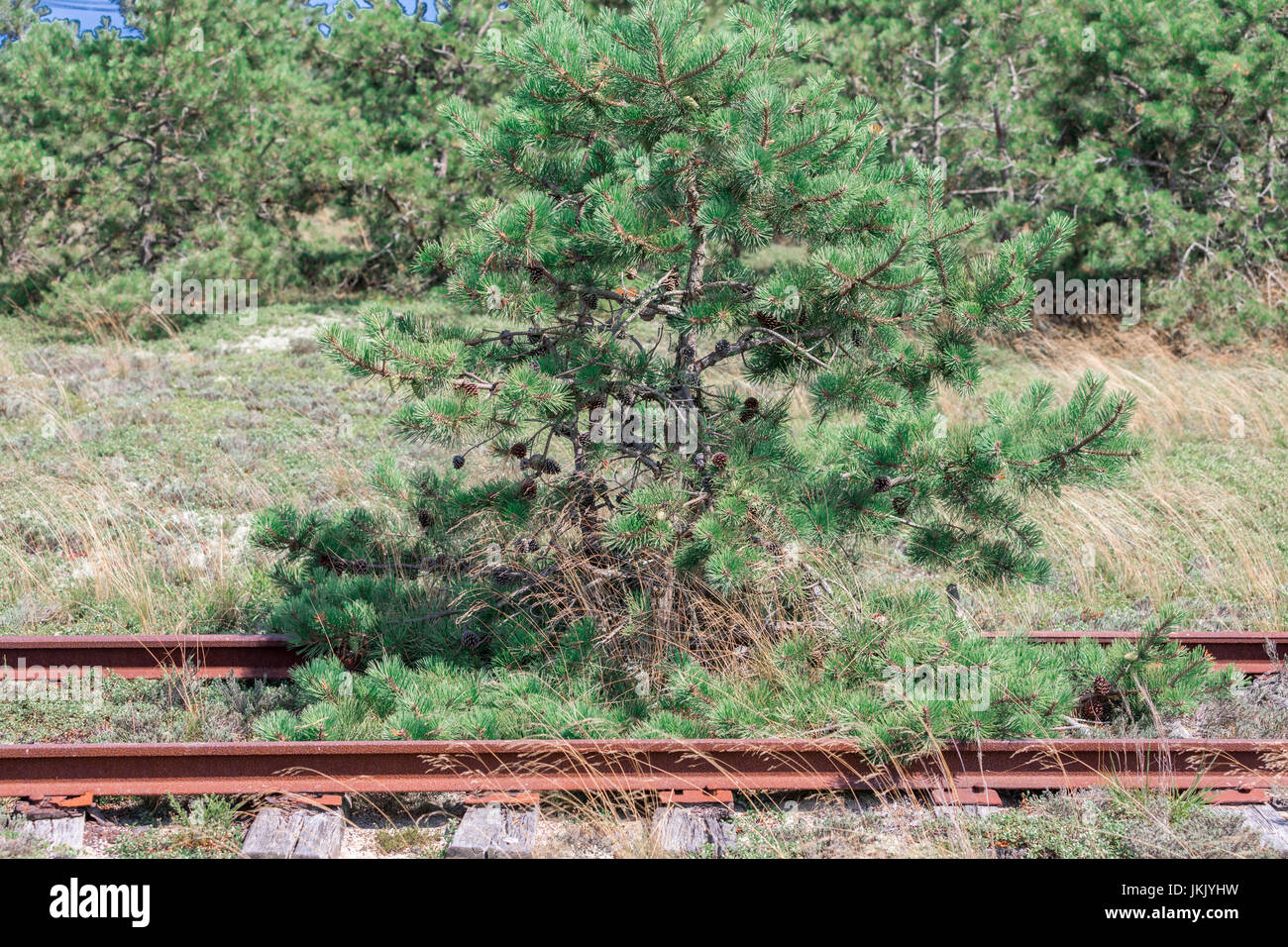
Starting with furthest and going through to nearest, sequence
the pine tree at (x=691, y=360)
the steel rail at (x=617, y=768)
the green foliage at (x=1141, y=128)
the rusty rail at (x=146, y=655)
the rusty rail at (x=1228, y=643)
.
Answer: the green foliage at (x=1141, y=128)
the rusty rail at (x=1228, y=643)
the rusty rail at (x=146, y=655)
the pine tree at (x=691, y=360)
the steel rail at (x=617, y=768)

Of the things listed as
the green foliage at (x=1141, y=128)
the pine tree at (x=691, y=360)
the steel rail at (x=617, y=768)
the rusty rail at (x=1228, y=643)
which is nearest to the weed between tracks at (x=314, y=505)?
the steel rail at (x=617, y=768)

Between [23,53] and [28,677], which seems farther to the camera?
[23,53]

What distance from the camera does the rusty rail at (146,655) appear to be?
4.96 meters

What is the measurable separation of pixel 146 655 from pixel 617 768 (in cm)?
256

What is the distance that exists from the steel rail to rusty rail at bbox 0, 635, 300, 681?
1.08 m

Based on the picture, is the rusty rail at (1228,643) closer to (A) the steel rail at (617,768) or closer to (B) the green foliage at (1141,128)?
(A) the steel rail at (617,768)

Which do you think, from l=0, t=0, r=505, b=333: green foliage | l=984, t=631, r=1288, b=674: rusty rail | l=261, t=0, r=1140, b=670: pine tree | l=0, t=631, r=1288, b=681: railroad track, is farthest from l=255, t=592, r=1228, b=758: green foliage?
l=0, t=0, r=505, b=333: green foliage

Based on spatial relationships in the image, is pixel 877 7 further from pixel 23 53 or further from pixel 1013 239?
pixel 1013 239

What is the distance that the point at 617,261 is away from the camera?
4.41 meters

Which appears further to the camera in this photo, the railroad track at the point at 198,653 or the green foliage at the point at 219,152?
the green foliage at the point at 219,152

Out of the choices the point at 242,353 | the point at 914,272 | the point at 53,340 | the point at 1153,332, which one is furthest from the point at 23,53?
the point at 1153,332

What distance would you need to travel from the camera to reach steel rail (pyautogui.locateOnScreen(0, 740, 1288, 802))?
12.6ft

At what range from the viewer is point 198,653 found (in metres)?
5.12

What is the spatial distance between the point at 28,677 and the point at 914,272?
14.2ft
